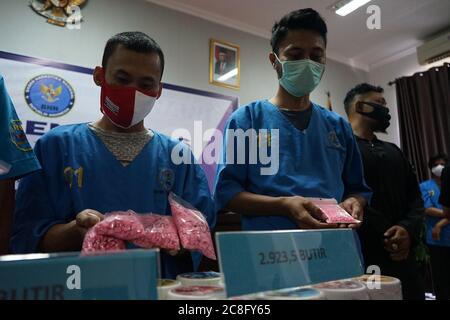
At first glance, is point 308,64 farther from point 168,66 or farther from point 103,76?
point 168,66

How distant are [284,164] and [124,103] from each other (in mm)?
476

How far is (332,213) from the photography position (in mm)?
744

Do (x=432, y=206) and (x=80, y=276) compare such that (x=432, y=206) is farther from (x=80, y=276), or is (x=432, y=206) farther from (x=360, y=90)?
(x=80, y=276)

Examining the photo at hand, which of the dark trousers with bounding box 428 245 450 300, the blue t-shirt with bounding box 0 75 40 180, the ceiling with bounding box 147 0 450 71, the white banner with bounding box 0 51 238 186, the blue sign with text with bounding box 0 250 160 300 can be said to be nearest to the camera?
the blue sign with text with bounding box 0 250 160 300

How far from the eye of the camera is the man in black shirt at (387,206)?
135 cm

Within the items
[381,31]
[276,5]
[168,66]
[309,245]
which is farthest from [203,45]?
[309,245]

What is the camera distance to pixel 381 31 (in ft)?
12.7

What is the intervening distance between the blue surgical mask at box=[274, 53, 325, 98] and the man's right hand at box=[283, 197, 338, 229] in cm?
46

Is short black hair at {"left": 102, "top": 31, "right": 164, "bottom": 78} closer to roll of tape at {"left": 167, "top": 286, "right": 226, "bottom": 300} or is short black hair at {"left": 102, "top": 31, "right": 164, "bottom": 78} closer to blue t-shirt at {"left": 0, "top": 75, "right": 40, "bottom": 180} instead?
blue t-shirt at {"left": 0, "top": 75, "right": 40, "bottom": 180}

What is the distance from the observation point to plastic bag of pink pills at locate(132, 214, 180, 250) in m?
0.62

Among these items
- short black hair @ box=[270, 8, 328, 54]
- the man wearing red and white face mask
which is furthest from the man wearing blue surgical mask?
the man wearing red and white face mask

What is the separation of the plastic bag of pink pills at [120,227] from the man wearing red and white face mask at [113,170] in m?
0.13

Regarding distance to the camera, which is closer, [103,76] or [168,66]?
[103,76]
